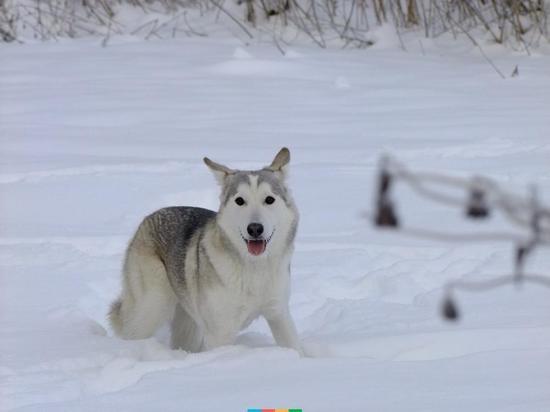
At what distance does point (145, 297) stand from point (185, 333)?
0.96ft

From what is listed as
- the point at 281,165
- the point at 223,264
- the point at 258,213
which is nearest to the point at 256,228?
the point at 258,213

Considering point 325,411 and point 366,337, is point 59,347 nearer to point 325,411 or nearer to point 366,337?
point 366,337

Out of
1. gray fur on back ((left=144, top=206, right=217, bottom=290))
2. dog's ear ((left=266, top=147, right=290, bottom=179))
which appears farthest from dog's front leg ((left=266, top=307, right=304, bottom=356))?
dog's ear ((left=266, top=147, right=290, bottom=179))

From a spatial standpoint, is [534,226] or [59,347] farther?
[59,347]

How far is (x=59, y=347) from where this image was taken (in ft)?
18.7

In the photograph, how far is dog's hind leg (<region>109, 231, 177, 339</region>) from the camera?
600cm

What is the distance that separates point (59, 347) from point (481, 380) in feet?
6.69

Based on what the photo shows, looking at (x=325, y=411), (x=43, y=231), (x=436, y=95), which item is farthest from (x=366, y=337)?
(x=436, y=95)

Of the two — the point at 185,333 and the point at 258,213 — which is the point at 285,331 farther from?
the point at 185,333

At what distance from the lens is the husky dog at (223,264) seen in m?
5.30

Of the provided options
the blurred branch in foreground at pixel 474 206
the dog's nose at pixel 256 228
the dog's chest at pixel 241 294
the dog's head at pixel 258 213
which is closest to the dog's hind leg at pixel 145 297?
the dog's chest at pixel 241 294

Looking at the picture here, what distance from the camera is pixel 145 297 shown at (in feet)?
19.7

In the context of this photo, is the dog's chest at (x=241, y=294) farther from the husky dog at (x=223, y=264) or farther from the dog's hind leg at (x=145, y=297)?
the dog's hind leg at (x=145, y=297)

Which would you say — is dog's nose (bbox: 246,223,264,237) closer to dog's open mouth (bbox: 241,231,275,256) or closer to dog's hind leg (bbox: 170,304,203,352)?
dog's open mouth (bbox: 241,231,275,256)
